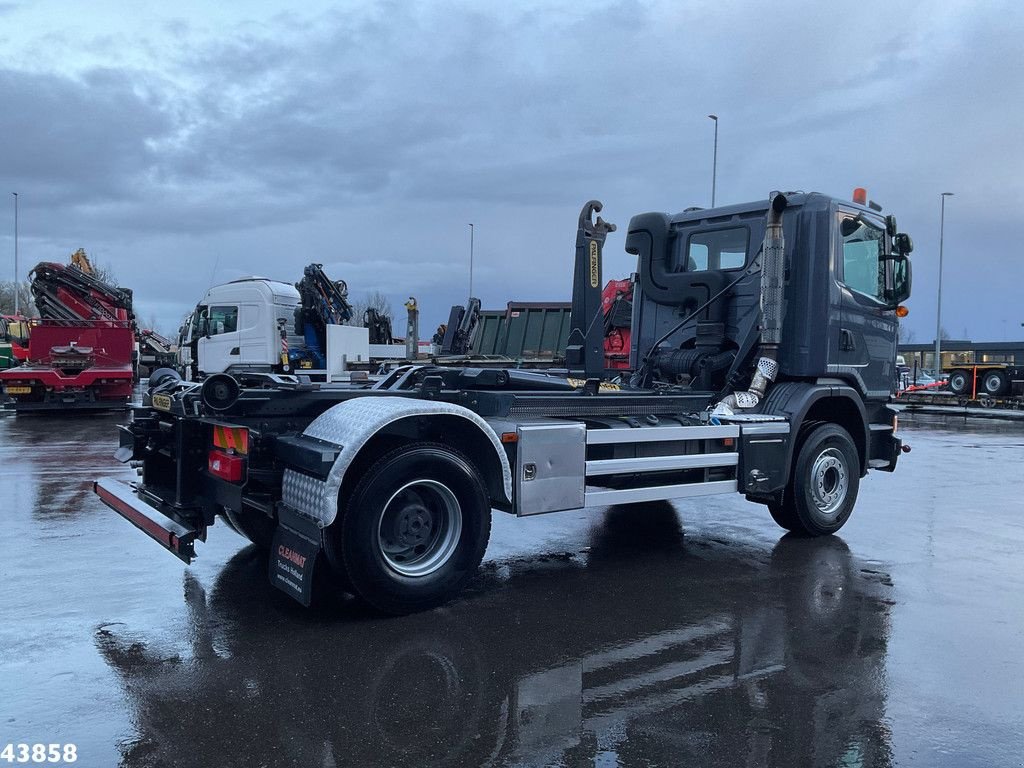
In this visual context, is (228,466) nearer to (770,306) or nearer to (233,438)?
(233,438)

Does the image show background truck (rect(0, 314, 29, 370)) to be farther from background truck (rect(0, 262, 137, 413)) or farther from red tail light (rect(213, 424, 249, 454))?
red tail light (rect(213, 424, 249, 454))

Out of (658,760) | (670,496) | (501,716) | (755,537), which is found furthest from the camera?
(755,537)

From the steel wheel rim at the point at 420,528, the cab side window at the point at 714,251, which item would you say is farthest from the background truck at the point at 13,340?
the steel wheel rim at the point at 420,528

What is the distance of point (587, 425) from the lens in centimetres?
664

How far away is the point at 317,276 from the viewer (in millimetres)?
21469

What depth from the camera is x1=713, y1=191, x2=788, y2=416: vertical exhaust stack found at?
297 inches

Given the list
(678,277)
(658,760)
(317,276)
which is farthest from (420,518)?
(317,276)

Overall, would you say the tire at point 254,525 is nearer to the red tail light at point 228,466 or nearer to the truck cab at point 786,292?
the red tail light at point 228,466

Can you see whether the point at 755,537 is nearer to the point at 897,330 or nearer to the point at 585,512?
the point at 585,512

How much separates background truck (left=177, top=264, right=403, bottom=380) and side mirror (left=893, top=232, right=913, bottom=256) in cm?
1508

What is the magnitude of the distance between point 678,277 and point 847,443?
231cm

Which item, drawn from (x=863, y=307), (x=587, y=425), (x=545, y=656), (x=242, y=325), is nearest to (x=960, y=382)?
(x=242, y=325)

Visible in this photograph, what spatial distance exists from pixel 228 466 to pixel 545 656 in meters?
2.18

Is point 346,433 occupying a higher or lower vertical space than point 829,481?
higher
